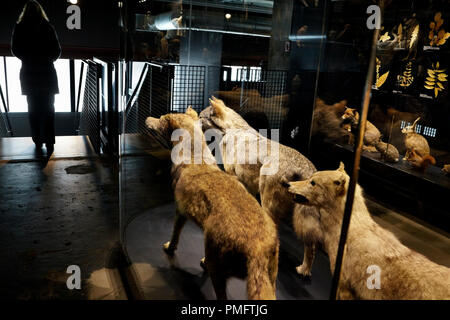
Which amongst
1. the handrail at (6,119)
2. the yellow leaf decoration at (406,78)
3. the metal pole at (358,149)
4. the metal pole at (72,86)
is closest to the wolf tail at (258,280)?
the metal pole at (358,149)

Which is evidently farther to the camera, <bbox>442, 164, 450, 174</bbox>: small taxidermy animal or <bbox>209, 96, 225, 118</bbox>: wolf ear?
<bbox>442, 164, 450, 174</bbox>: small taxidermy animal

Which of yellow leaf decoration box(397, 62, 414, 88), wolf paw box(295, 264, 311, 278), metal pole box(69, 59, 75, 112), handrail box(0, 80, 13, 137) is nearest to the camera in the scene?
wolf paw box(295, 264, 311, 278)

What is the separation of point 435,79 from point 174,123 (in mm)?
2557

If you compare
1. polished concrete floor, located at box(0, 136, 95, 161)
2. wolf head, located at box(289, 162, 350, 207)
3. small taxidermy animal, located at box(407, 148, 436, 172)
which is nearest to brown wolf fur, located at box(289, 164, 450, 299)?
wolf head, located at box(289, 162, 350, 207)

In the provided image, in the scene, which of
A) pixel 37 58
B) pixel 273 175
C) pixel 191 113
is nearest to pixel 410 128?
pixel 273 175

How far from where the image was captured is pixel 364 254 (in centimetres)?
182

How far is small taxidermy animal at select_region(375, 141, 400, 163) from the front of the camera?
3396 mm

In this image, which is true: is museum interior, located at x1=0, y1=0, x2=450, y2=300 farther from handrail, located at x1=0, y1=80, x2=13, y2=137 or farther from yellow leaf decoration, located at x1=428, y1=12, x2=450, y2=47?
handrail, located at x1=0, y1=80, x2=13, y2=137

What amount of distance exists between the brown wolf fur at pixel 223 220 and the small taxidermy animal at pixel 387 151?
1.73 meters

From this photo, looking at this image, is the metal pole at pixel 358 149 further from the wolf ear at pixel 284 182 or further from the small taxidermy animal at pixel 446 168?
the small taxidermy animal at pixel 446 168

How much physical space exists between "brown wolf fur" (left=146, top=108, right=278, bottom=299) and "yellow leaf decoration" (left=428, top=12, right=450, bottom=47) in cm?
225

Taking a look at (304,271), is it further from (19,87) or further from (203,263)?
(19,87)

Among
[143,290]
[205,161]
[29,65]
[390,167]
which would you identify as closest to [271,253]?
[205,161]

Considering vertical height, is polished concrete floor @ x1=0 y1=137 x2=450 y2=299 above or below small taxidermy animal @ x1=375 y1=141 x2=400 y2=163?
below
